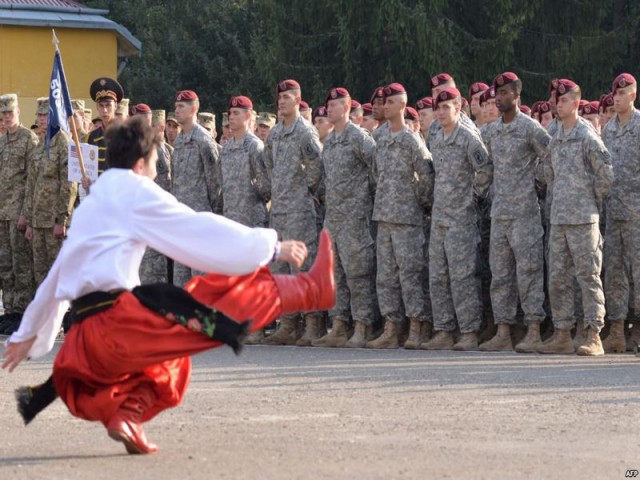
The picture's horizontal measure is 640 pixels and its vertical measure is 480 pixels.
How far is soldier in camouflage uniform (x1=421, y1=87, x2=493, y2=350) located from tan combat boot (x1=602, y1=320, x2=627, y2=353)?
1.14m

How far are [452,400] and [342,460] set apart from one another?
2.49 meters

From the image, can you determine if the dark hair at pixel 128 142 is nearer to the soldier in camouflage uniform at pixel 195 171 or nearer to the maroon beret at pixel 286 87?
the maroon beret at pixel 286 87

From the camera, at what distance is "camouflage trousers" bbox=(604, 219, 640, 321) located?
532 inches

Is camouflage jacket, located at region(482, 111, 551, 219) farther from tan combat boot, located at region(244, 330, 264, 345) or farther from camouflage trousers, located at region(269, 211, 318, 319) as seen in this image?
tan combat boot, located at region(244, 330, 264, 345)

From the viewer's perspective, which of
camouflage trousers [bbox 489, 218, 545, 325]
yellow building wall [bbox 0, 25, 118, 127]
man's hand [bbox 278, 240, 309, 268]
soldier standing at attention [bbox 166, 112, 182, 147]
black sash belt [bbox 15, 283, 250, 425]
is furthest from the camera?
yellow building wall [bbox 0, 25, 118, 127]

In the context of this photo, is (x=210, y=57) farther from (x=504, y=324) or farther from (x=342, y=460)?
(x=342, y=460)

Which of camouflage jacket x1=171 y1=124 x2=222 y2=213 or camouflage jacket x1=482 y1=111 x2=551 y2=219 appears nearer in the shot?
camouflage jacket x1=482 y1=111 x2=551 y2=219

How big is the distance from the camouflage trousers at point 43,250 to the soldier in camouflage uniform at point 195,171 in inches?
48.1

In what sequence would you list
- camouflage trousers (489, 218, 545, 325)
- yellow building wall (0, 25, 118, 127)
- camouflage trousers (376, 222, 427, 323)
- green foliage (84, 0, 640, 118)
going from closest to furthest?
1. camouflage trousers (489, 218, 545, 325)
2. camouflage trousers (376, 222, 427, 323)
3. green foliage (84, 0, 640, 118)
4. yellow building wall (0, 25, 118, 127)

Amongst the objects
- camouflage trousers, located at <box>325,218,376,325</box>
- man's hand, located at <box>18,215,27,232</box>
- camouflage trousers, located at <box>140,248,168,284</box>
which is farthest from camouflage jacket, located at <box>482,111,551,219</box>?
man's hand, located at <box>18,215,27,232</box>

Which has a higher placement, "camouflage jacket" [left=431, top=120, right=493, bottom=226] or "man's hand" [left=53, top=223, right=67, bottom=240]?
"camouflage jacket" [left=431, top=120, right=493, bottom=226]

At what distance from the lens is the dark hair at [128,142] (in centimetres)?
790

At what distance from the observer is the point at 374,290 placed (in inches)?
582

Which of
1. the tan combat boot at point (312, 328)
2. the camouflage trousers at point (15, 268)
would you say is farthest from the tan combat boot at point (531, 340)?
the camouflage trousers at point (15, 268)
